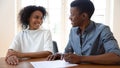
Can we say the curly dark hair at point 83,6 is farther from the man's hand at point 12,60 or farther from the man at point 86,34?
the man's hand at point 12,60

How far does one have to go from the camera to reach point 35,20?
7.50 ft

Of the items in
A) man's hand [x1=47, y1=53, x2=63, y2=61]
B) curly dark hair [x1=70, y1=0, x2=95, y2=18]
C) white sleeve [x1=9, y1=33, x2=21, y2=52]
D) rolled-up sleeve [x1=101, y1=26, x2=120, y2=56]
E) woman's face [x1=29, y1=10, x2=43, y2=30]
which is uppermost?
curly dark hair [x1=70, y1=0, x2=95, y2=18]

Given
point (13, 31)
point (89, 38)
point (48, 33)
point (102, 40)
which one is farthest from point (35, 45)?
point (13, 31)

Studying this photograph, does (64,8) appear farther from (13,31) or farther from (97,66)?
(97,66)

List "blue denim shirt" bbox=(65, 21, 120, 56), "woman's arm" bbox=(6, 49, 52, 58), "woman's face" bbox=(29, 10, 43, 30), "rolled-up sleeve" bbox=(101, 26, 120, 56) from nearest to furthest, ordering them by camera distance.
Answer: "rolled-up sleeve" bbox=(101, 26, 120, 56) < "blue denim shirt" bbox=(65, 21, 120, 56) < "woman's arm" bbox=(6, 49, 52, 58) < "woman's face" bbox=(29, 10, 43, 30)

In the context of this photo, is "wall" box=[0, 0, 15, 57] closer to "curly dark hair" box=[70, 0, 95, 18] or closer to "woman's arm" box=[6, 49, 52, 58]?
"woman's arm" box=[6, 49, 52, 58]

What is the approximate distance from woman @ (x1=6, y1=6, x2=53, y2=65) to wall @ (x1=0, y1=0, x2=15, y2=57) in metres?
1.50

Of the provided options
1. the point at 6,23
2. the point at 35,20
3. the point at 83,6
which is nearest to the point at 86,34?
the point at 83,6

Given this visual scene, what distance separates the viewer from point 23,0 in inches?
→ 158

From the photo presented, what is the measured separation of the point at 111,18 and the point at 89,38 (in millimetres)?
2432

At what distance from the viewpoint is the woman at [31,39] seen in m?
1.87

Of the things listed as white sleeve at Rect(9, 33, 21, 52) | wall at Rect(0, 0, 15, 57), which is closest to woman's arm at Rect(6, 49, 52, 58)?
white sleeve at Rect(9, 33, 21, 52)

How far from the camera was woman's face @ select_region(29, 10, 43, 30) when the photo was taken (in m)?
2.28

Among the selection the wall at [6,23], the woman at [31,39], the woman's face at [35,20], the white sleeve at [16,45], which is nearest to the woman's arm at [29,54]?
the woman at [31,39]
